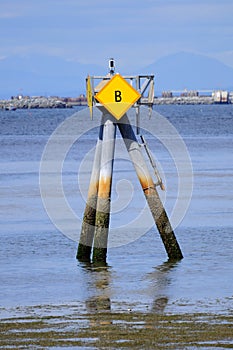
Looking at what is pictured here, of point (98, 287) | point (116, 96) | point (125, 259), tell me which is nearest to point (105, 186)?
point (116, 96)

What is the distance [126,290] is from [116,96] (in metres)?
3.12

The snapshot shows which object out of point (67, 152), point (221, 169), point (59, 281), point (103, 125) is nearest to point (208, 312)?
point (59, 281)

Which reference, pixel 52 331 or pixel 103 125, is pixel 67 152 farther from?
pixel 52 331

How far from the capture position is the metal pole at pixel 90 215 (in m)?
15.8

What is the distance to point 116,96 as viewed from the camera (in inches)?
603

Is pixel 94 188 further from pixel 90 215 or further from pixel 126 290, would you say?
pixel 126 290

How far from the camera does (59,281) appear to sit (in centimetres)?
1469

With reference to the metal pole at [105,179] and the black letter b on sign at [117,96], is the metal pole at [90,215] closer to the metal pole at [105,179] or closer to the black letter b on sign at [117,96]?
the metal pole at [105,179]

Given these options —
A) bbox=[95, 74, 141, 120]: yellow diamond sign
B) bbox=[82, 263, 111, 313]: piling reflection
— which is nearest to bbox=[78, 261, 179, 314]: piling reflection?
bbox=[82, 263, 111, 313]: piling reflection

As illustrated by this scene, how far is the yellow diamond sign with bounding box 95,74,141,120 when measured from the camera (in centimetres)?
1528

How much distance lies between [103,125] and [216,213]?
6433 millimetres

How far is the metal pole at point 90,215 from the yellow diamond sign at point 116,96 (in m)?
0.58

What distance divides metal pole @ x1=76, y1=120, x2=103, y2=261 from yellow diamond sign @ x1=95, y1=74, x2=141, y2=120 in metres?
0.58

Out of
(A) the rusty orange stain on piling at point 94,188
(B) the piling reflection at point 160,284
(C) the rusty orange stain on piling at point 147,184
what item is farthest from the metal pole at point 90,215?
(B) the piling reflection at point 160,284
